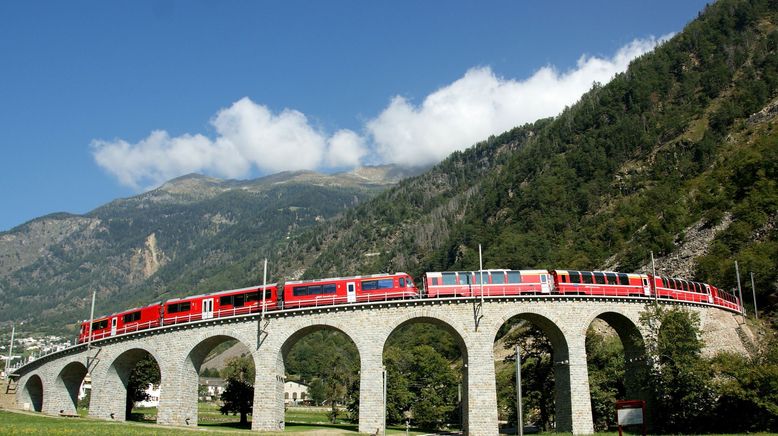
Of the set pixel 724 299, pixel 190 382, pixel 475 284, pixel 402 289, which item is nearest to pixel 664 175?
pixel 724 299

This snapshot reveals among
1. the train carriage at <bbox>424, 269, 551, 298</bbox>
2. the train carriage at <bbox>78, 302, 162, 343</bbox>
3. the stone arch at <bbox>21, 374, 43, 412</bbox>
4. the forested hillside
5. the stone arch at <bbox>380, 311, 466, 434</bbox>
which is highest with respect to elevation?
the forested hillside

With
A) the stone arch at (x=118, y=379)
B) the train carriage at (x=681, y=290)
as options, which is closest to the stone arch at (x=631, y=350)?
the train carriage at (x=681, y=290)

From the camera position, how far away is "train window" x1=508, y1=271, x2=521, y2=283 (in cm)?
5312

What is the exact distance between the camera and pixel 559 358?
53594 millimetres

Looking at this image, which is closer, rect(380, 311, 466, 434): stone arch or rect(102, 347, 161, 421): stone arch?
rect(380, 311, 466, 434): stone arch

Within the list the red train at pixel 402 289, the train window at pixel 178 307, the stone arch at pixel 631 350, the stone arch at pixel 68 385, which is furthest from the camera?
the stone arch at pixel 68 385

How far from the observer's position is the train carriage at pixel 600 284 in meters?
53.8

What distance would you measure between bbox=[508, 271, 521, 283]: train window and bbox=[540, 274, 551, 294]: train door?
→ 2.10 metres

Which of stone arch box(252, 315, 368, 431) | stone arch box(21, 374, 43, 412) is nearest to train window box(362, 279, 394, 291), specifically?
stone arch box(252, 315, 368, 431)

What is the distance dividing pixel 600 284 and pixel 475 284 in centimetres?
1175

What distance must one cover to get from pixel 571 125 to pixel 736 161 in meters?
72.0

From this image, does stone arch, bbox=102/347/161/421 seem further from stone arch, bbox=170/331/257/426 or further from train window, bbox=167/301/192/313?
stone arch, bbox=170/331/257/426

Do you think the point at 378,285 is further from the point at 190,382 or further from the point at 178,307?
the point at 190,382

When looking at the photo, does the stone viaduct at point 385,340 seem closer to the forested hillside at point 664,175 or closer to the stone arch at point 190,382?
the stone arch at point 190,382
